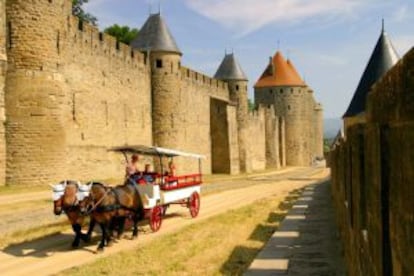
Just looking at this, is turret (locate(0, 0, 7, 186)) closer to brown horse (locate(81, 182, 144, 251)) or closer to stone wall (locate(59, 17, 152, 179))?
stone wall (locate(59, 17, 152, 179))

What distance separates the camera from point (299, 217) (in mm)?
11047

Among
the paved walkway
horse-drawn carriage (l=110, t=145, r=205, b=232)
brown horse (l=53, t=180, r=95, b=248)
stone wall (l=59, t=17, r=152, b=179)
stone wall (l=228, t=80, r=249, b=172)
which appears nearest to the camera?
the paved walkway

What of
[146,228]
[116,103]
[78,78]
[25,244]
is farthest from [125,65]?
[25,244]

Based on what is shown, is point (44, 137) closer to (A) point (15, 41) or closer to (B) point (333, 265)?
(A) point (15, 41)

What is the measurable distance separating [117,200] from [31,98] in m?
11.6

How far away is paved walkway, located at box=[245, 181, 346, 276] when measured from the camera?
630cm

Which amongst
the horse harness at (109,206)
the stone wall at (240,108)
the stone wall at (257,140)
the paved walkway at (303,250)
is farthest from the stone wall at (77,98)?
the paved walkway at (303,250)

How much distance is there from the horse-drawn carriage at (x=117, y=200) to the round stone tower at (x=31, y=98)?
8.59 meters

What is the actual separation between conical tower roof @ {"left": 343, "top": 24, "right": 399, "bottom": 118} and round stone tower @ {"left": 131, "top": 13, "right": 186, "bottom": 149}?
12532mm

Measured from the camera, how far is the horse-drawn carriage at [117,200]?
878cm

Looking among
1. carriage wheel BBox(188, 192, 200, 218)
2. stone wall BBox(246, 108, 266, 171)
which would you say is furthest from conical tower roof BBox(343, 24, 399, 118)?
stone wall BBox(246, 108, 266, 171)

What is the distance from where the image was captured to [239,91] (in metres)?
43.0

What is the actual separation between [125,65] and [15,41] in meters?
8.20

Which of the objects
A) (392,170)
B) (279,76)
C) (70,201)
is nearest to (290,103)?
(279,76)
